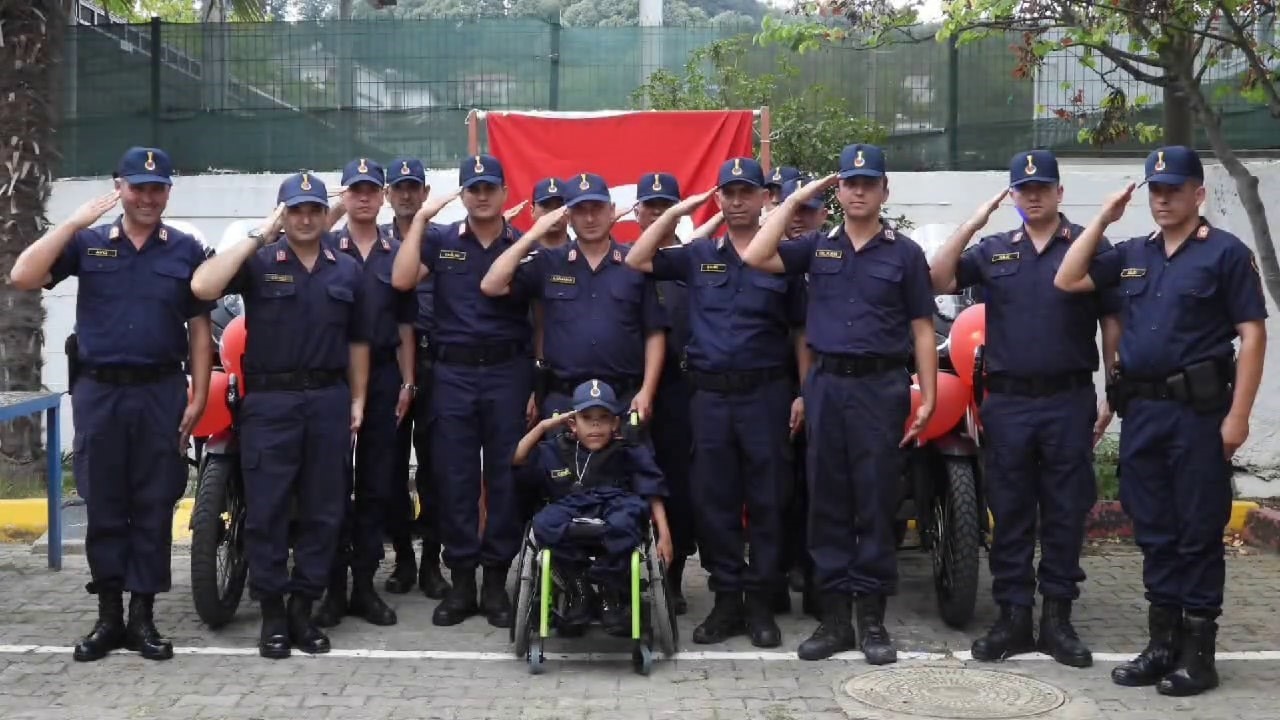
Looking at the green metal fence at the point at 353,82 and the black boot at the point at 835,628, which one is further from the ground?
the green metal fence at the point at 353,82

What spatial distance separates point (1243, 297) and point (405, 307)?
12.2ft

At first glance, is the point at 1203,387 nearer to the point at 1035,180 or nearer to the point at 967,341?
the point at 1035,180

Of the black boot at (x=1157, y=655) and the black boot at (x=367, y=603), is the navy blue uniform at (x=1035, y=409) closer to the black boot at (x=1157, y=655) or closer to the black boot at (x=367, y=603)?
the black boot at (x=1157, y=655)

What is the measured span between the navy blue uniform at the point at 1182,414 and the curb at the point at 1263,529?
312 centimetres

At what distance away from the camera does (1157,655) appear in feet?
Result: 19.7

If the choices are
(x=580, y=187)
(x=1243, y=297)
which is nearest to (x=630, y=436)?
(x=580, y=187)

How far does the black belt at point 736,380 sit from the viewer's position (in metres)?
6.61

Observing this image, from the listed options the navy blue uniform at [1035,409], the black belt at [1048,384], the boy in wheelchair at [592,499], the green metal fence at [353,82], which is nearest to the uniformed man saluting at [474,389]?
the boy in wheelchair at [592,499]

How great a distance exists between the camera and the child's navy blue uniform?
612 centimetres

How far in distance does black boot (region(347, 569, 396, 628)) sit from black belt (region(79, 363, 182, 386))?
142 centimetres

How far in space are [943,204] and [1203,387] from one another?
220 inches

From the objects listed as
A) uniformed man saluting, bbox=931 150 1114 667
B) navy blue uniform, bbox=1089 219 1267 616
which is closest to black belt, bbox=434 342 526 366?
uniformed man saluting, bbox=931 150 1114 667

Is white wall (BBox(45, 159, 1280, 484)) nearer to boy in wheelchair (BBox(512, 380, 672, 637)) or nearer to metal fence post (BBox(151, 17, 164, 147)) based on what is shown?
metal fence post (BBox(151, 17, 164, 147))

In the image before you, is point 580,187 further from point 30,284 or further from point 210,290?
point 30,284
